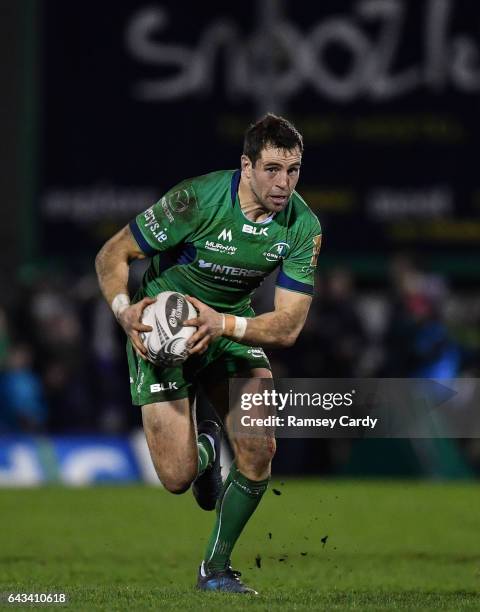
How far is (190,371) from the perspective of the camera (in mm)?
8297

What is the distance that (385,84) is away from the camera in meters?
17.0

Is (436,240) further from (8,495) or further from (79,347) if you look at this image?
(8,495)

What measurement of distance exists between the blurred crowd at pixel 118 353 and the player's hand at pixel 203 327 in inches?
287

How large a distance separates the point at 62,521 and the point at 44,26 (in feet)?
22.7

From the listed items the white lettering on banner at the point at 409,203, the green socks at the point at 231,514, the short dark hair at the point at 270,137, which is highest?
the short dark hair at the point at 270,137

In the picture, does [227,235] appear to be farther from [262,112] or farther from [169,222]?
[262,112]

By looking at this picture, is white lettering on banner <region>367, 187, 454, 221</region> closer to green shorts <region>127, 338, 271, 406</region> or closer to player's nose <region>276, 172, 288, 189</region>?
green shorts <region>127, 338, 271, 406</region>

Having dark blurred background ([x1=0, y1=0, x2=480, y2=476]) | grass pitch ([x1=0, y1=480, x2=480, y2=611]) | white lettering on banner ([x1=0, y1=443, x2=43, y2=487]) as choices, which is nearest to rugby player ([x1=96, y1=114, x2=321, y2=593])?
grass pitch ([x1=0, y1=480, x2=480, y2=611])

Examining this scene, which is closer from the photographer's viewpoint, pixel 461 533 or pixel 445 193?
pixel 461 533

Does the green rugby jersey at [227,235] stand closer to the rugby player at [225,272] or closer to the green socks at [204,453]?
the rugby player at [225,272]

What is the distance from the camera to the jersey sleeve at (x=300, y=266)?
7992mm

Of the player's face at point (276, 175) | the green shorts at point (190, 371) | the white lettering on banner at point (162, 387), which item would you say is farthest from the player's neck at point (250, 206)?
the white lettering on banner at point (162, 387)

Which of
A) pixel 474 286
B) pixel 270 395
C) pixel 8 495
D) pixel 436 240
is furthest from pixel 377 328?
pixel 270 395

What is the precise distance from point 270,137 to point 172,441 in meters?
1.69
